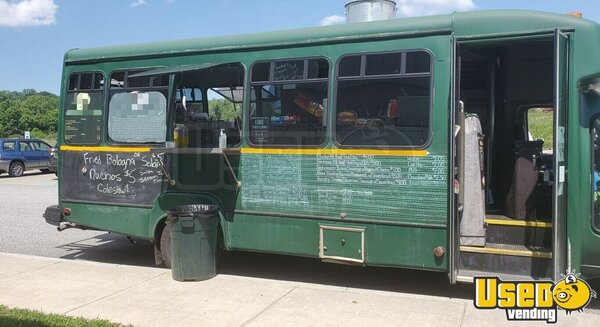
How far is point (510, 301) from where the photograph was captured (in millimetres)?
5043

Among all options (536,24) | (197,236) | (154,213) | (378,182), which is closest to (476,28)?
(536,24)

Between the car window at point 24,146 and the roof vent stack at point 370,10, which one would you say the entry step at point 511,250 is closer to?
the roof vent stack at point 370,10

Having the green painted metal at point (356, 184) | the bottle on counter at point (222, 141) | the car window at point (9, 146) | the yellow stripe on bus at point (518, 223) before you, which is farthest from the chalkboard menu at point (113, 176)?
the car window at point (9, 146)

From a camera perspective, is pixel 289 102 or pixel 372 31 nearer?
pixel 372 31

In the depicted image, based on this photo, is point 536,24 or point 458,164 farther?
point 458,164

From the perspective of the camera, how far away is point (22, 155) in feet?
72.9

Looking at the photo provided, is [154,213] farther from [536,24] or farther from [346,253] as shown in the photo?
[536,24]

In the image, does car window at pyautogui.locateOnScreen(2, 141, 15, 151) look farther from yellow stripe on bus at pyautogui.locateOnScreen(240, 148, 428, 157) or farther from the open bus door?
the open bus door

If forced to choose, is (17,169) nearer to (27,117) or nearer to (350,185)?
(350,185)

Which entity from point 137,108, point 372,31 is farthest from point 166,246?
point 372,31

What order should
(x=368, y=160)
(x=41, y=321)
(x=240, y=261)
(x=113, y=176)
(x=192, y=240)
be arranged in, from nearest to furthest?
(x=41, y=321) → (x=368, y=160) → (x=192, y=240) → (x=113, y=176) → (x=240, y=261)

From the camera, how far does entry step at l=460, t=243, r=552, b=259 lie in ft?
16.6

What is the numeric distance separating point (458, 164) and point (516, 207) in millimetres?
1004

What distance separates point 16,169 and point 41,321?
1991cm
